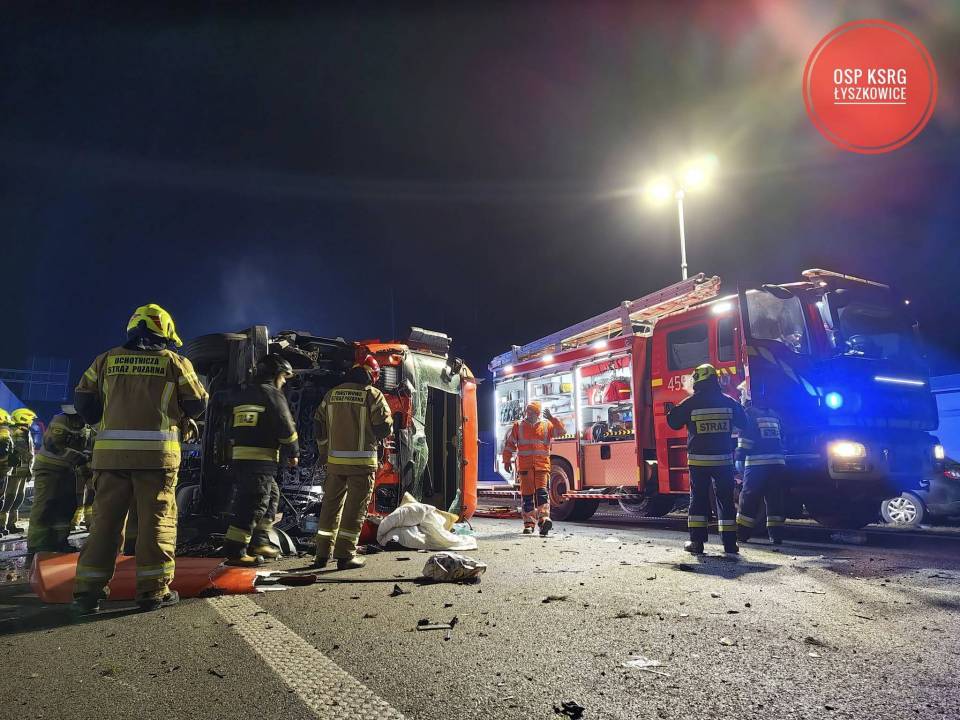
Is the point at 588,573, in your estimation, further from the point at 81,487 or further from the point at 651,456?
the point at 81,487

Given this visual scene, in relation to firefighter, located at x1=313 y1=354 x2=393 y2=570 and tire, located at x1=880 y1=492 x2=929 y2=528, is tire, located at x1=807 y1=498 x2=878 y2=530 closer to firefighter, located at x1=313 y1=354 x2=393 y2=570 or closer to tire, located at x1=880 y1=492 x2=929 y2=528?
tire, located at x1=880 y1=492 x2=929 y2=528

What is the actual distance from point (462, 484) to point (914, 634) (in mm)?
5227

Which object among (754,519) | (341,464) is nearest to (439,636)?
(341,464)

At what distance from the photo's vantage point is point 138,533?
3.81m

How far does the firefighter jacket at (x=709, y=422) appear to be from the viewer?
20.6 ft

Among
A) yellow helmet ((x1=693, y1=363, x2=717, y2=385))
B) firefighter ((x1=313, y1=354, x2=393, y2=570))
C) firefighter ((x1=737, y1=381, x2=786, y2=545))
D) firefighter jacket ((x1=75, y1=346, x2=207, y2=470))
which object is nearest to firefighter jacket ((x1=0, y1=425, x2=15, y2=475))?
firefighter ((x1=313, y1=354, x2=393, y2=570))

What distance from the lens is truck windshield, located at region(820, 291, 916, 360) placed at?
7.34 metres

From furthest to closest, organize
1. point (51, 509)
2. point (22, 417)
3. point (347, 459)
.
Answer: point (22, 417), point (51, 509), point (347, 459)

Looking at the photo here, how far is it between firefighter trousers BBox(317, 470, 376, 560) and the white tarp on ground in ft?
2.98

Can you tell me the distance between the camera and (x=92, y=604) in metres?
3.68

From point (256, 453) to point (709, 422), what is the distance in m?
4.32

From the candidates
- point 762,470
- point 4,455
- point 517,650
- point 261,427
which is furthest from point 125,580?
point 4,455

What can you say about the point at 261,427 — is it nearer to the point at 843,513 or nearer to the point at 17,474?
the point at 17,474

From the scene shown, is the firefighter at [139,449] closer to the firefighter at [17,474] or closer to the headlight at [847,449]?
the headlight at [847,449]
